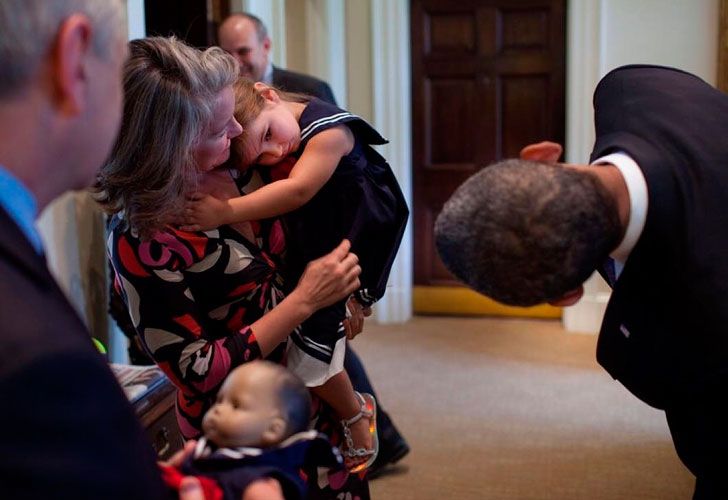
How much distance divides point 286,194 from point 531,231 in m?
0.62

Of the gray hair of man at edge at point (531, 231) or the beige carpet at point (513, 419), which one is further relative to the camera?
the beige carpet at point (513, 419)

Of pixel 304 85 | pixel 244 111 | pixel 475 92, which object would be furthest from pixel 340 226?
pixel 475 92

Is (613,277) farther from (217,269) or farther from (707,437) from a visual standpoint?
(217,269)

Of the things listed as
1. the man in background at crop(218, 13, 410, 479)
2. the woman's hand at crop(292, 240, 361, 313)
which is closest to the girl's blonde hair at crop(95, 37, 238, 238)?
the woman's hand at crop(292, 240, 361, 313)

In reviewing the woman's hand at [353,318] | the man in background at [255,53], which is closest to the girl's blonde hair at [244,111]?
the woman's hand at [353,318]

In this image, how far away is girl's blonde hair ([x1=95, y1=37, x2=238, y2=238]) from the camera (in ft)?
4.50

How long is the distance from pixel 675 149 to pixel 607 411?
276 centimetres

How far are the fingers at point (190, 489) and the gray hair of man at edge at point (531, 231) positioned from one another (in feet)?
1.55

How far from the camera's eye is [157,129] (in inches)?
54.2

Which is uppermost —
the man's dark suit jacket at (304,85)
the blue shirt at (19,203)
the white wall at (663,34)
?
the white wall at (663,34)

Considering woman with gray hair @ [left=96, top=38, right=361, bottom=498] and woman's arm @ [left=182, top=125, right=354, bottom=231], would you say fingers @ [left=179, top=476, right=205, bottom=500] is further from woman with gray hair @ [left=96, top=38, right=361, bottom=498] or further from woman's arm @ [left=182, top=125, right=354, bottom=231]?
woman's arm @ [left=182, top=125, right=354, bottom=231]

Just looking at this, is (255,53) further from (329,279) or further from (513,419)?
(329,279)

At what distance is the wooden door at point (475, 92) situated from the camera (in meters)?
4.95

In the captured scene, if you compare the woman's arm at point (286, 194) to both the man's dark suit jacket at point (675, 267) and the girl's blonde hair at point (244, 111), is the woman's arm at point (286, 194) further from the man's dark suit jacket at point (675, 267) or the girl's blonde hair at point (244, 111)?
the man's dark suit jacket at point (675, 267)
